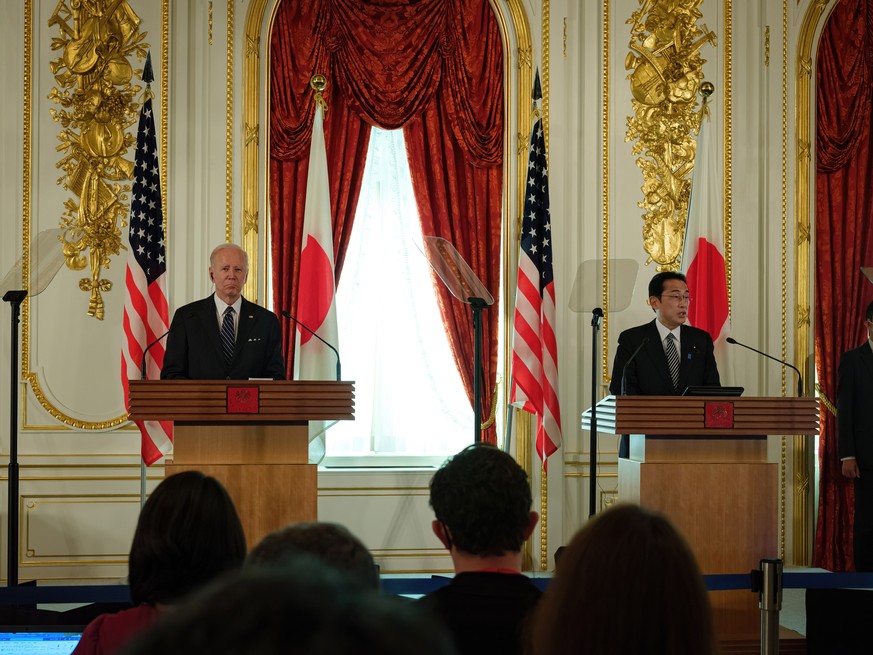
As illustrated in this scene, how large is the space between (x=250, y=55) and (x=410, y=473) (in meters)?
2.94

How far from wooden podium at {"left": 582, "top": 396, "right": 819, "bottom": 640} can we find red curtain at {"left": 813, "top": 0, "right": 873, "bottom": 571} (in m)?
2.65

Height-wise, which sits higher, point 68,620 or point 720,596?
point 68,620

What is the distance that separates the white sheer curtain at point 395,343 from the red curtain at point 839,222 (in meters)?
2.57

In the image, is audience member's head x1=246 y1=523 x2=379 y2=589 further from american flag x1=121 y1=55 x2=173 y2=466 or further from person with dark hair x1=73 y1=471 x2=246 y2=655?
american flag x1=121 y1=55 x2=173 y2=466

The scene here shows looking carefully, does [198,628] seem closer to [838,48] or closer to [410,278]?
[410,278]

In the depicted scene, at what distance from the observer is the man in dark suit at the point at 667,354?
5457 mm

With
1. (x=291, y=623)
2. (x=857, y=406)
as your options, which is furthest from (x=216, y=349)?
(x=291, y=623)

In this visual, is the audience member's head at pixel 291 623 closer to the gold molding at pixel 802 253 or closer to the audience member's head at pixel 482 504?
the audience member's head at pixel 482 504

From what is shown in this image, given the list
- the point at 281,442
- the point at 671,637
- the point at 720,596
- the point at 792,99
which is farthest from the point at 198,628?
the point at 792,99

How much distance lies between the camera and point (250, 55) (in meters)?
6.85

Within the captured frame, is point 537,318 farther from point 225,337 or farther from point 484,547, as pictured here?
point 484,547

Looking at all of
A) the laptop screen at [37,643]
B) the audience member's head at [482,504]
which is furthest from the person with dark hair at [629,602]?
the laptop screen at [37,643]

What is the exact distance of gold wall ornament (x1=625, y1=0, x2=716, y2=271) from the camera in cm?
712

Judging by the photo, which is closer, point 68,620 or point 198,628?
point 198,628
